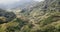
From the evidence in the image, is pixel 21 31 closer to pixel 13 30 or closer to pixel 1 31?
pixel 13 30

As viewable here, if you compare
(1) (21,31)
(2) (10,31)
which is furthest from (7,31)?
(1) (21,31)

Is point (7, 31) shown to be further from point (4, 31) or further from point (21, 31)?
point (21, 31)

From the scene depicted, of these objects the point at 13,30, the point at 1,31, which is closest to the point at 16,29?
the point at 13,30

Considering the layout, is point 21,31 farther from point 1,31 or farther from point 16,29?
point 1,31

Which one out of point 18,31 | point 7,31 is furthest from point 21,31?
point 7,31

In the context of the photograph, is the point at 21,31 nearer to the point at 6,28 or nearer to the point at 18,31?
the point at 18,31
